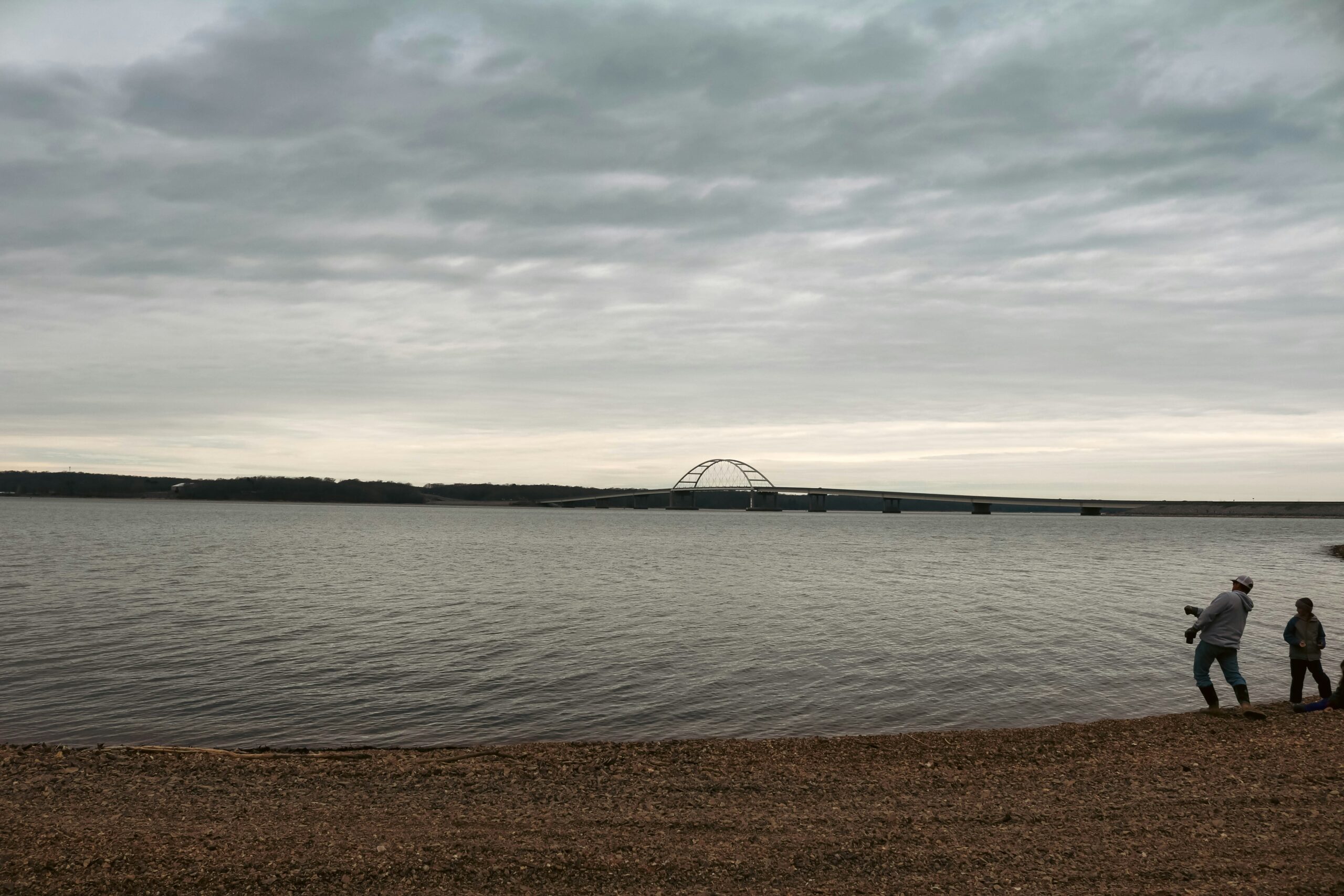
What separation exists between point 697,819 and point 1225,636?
34.5ft

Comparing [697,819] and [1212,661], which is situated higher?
[1212,661]

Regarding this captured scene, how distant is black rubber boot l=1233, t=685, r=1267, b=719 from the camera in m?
14.8

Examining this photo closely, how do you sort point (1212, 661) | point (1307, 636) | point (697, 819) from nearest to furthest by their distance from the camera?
point (697, 819) → point (1212, 661) → point (1307, 636)

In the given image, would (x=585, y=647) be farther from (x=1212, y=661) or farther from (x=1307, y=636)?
(x=1307, y=636)

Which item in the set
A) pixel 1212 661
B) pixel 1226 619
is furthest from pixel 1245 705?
pixel 1226 619

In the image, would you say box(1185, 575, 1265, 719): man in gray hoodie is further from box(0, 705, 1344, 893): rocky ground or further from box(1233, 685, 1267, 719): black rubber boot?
box(0, 705, 1344, 893): rocky ground

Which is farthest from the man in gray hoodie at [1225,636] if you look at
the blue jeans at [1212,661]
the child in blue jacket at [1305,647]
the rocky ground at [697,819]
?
the rocky ground at [697,819]

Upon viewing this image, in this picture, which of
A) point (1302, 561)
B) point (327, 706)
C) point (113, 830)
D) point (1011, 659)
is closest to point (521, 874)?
point (113, 830)

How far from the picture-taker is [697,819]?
30.8 feet

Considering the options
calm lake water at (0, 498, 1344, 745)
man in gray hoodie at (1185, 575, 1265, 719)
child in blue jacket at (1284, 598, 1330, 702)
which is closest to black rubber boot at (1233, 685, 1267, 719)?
man in gray hoodie at (1185, 575, 1265, 719)

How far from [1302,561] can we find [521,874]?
81.3m

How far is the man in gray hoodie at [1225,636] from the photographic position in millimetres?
14789

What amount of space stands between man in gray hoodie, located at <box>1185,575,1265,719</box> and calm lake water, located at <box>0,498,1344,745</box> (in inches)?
93.2

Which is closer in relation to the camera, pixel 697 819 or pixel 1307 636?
pixel 697 819
